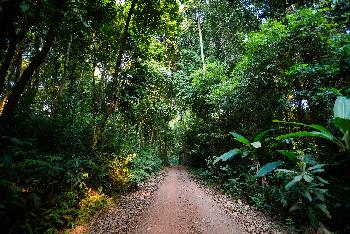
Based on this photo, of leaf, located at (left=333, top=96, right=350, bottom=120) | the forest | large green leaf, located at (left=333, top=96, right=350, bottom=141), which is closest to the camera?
large green leaf, located at (left=333, top=96, right=350, bottom=141)

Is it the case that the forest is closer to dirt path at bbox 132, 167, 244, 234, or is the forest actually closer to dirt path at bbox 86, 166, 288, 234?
dirt path at bbox 86, 166, 288, 234

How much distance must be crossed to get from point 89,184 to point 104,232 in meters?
2.53

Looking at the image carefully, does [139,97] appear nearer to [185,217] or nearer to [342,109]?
[185,217]

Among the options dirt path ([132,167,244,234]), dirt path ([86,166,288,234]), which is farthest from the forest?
dirt path ([132,167,244,234])

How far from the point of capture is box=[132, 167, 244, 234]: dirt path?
7.06 metres

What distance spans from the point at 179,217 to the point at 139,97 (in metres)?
8.53

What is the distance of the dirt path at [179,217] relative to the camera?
23.3 ft

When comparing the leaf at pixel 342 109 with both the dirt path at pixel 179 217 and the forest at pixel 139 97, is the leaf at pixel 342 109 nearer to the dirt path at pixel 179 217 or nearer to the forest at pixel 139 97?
the forest at pixel 139 97

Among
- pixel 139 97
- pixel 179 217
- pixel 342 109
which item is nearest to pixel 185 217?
pixel 179 217

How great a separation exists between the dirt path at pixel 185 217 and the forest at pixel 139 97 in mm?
1595

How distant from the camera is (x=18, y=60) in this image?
35.3 feet

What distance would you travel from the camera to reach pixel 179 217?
794 cm

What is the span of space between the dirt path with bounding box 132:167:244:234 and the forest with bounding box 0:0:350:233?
5.23 ft

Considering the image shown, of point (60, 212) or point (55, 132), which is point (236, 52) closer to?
point (55, 132)
